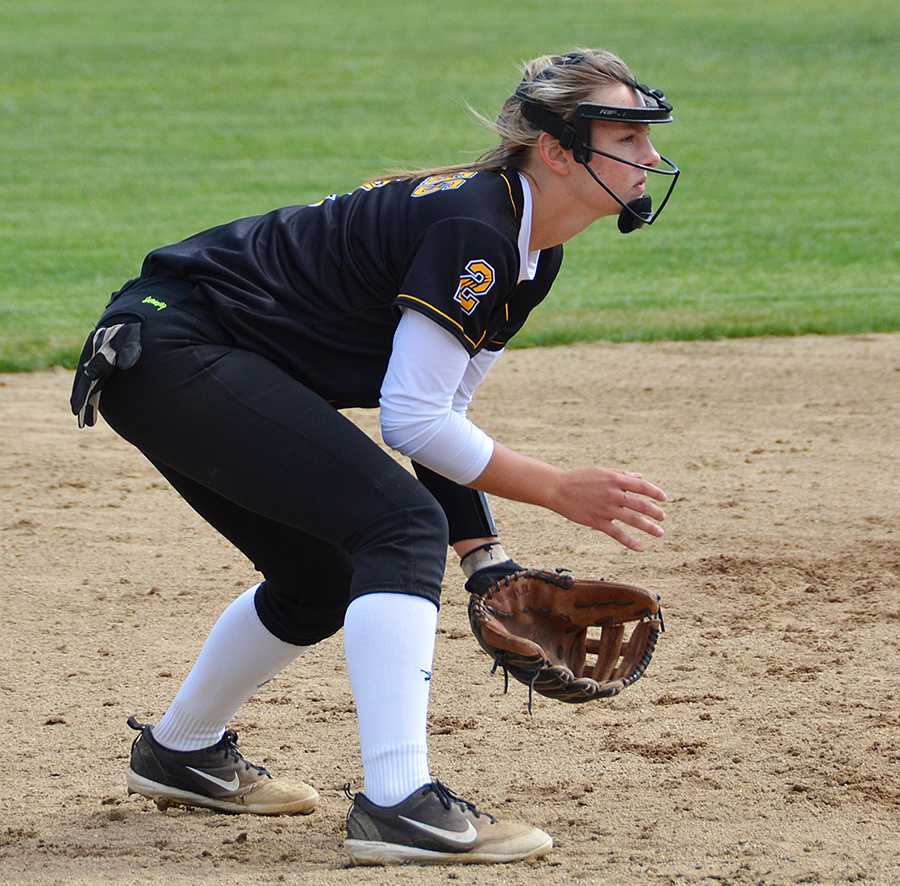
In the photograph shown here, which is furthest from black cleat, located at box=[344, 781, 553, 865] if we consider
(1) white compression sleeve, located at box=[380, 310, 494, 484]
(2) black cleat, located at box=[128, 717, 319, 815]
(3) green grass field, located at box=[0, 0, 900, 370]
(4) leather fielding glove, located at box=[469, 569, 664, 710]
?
(3) green grass field, located at box=[0, 0, 900, 370]

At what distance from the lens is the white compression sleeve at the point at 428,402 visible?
2988 millimetres

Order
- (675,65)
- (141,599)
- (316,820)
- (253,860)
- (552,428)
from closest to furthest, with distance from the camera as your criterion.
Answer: (253,860) → (316,820) → (141,599) → (552,428) → (675,65)

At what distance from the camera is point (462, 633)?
4832mm

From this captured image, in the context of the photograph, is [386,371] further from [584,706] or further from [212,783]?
[584,706]

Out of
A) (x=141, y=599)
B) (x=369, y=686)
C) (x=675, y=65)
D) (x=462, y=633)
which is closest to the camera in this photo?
(x=369, y=686)

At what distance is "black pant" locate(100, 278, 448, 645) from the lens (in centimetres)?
304

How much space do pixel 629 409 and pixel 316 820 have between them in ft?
13.6

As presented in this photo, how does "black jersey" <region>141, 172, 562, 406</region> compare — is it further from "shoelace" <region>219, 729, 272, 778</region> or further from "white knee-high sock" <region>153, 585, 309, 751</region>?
"shoelace" <region>219, 729, 272, 778</region>

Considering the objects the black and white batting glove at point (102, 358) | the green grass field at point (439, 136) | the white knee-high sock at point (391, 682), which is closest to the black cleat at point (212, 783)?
the white knee-high sock at point (391, 682)

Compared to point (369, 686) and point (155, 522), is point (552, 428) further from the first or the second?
point (369, 686)

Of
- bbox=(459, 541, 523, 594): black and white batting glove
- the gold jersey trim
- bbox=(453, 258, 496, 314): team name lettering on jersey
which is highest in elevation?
bbox=(453, 258, 496, 314): team name lettering on jersey

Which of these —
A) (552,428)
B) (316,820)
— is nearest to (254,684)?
(316,820)

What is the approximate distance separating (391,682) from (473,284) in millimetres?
781

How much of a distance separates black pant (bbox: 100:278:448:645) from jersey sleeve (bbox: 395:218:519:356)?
311 millimetres
